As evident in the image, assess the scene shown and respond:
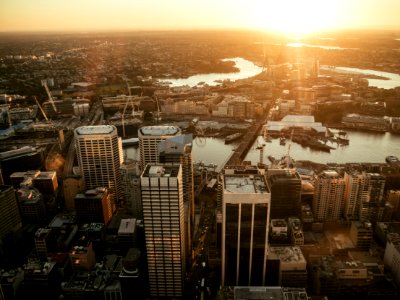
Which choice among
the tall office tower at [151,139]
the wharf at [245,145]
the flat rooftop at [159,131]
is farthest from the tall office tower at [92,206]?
the wharf at [245,145]

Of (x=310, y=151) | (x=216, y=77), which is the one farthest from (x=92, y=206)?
(x=216, y=77)

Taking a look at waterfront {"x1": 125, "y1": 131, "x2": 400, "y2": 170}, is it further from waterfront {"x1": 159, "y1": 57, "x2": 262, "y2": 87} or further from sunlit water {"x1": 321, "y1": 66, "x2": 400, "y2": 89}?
waterfront {"x1": 159, "y1": 57, "x2": 262, "y2": 87}

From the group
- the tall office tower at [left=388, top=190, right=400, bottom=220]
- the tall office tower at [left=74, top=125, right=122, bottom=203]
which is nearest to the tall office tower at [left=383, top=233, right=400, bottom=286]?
the tall office tower at [left=388, top=190, right=400, bottom=220]

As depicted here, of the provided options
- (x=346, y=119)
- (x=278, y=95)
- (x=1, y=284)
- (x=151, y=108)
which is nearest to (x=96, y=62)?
(x=151, y=108)

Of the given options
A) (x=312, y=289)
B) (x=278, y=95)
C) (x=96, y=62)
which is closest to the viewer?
(x=312, y=289)

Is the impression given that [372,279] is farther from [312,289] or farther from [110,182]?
[110,182]

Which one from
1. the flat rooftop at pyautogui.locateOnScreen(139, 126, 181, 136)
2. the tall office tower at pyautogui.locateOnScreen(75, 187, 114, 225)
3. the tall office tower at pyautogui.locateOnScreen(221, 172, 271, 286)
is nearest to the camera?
the tall office tower at pyautogui.locateOnScreen(221, 172, 271, 286)
